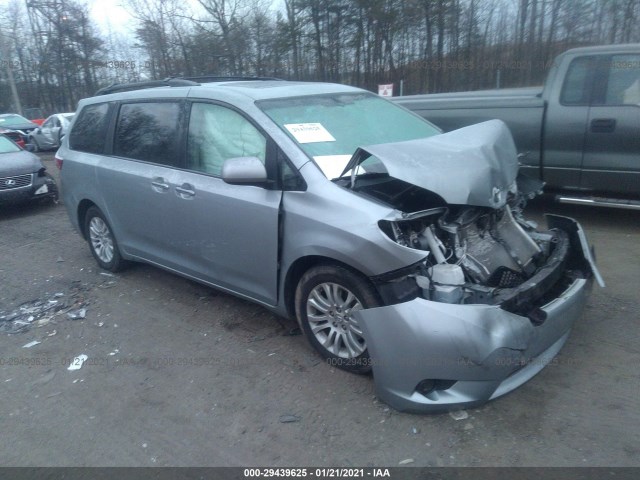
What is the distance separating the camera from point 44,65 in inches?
1372

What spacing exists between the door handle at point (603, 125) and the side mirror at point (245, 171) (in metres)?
4.24

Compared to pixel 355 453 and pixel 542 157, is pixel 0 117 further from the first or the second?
pixel 355 453

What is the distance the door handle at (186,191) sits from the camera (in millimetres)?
4184

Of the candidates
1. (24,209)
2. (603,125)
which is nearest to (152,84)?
(603,125)

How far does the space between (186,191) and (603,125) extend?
457 cm

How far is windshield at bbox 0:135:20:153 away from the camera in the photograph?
32.2 ft

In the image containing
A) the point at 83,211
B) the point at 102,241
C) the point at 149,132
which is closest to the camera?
the point at 149,132

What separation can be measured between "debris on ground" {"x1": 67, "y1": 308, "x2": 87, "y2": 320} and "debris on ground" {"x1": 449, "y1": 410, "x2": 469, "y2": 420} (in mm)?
3339

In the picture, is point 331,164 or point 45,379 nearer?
point 331,164

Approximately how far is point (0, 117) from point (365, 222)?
23.7 metres

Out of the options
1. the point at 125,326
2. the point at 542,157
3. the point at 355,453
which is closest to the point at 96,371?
the point at 125,326

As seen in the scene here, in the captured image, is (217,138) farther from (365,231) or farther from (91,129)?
(91,129)

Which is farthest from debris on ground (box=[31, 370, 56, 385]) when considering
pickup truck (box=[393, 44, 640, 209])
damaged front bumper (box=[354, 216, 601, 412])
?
pickup truck (box=[393, 44, 640, 209])

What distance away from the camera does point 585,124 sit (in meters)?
6.00
